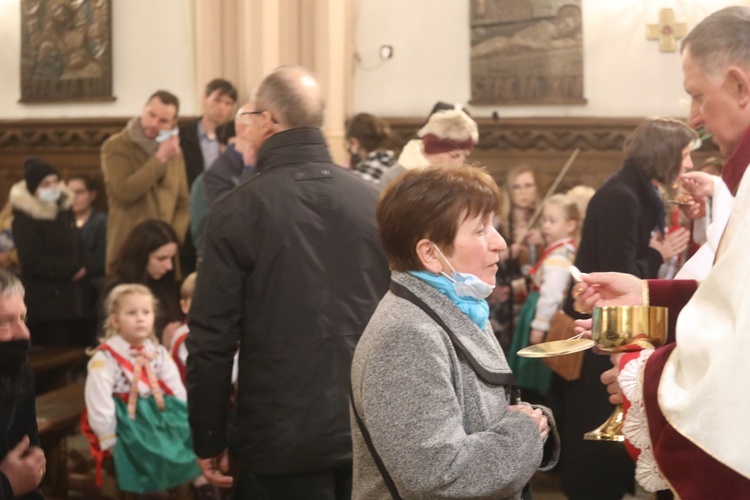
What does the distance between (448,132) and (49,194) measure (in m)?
3.22

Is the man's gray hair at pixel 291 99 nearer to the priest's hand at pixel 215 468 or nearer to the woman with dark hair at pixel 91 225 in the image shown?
the priest's hand at pixel 215 468

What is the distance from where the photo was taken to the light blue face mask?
249 centimetres

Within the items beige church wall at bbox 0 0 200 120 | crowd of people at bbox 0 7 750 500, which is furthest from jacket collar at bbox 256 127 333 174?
beige church wall at bbox 0 0 200 120

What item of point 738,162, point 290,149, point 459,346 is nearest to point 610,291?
point 738,162

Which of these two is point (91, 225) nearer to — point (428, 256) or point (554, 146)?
point (554, 146)

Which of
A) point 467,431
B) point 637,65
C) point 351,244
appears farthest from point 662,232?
point 637,65

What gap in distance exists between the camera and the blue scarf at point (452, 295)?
2.50 meters

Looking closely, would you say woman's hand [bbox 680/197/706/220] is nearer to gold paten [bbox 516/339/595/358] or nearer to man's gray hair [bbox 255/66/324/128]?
man's gray hair [bbox 255/66/324/128]

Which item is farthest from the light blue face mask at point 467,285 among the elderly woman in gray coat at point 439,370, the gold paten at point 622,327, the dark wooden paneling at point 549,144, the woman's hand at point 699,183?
the dark wooden paneling at point 549,144

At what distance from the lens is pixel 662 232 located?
5113 millimetres

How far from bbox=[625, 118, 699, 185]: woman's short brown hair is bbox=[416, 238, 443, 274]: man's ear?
2.59 m

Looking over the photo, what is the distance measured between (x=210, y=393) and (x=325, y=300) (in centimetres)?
47

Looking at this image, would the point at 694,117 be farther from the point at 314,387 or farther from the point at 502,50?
the point at 502,50

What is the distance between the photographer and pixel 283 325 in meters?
3.51
